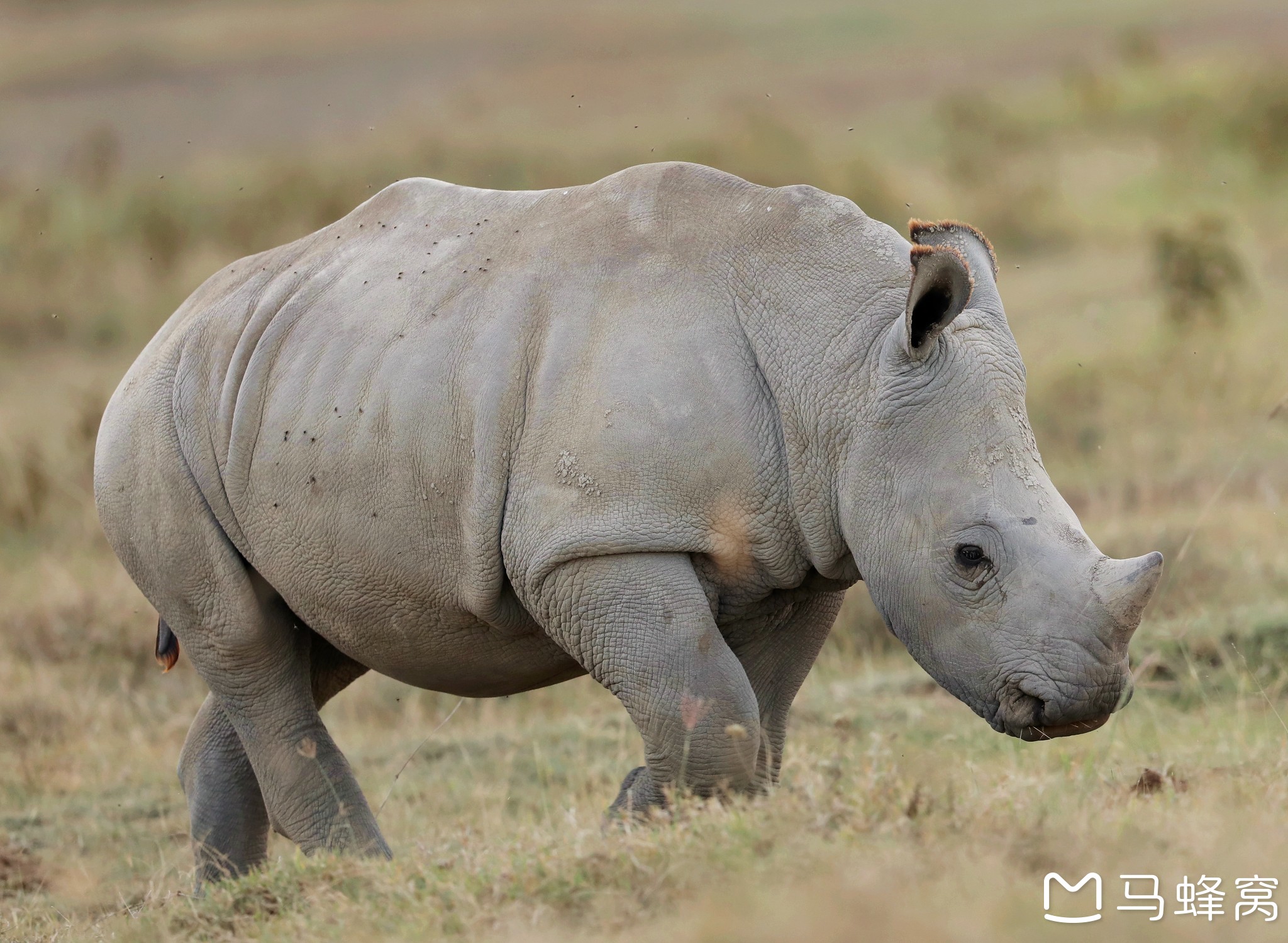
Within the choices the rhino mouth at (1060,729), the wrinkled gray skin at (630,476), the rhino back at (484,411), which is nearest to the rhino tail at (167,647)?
the wrinkled gray skin at (630,476)

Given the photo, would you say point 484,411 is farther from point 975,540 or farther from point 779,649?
point 975,540

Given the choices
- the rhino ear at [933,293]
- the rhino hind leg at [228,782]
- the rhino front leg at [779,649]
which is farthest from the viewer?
the rhino hind leg at [228,782]

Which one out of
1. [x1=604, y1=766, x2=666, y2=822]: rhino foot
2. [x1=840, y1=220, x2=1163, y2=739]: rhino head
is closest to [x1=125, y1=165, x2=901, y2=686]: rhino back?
[x1=840, y1=220, x2=1163, y2=739]: rhino head

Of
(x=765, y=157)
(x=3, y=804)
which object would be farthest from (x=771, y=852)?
(x=765, y=157)

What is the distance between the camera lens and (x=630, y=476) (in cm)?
458

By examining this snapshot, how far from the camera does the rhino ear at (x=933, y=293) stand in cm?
438

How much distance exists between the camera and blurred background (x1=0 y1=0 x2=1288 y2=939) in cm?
765

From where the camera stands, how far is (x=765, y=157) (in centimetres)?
1847

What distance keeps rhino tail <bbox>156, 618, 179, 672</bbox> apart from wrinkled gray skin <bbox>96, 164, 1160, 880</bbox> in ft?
1.82

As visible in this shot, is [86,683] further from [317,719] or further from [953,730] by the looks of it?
[953,730]

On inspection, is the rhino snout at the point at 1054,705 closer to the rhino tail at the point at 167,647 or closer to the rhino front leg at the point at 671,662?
the rhino front leg at the point at 671,662

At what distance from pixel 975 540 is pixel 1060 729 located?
50cm

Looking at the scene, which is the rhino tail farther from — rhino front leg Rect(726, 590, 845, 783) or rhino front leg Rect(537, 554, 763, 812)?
rhino front leg Rect(726, 590, 845, 783)

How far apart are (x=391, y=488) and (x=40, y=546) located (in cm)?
713
